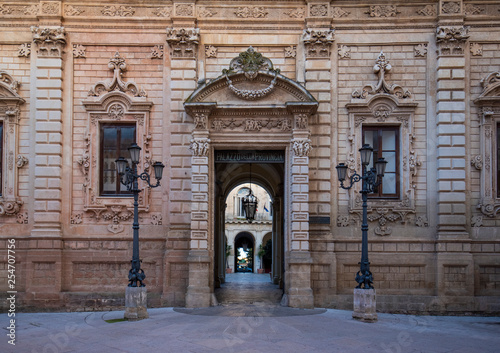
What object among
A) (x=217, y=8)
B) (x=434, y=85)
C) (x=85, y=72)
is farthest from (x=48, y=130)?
(x=434, y=85)

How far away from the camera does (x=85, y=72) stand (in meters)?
16.6

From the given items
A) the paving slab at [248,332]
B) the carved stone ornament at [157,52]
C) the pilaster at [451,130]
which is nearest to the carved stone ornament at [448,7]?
the pilaster at [451,130]

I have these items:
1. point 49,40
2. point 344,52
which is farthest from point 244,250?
point 49,40

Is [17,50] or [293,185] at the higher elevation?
[17,50]

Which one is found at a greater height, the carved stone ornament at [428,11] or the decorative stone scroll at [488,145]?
the carved stone ornament at [428,11]

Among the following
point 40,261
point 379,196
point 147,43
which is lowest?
point 40,261

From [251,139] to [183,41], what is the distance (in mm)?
3518

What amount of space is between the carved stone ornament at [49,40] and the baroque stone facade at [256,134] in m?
0.04

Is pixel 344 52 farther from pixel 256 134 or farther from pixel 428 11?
pixel 256 134

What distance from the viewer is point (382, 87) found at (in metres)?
16.4

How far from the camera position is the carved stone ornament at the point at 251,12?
1667 centimetres

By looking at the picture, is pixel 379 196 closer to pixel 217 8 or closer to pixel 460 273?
pixel 460 273

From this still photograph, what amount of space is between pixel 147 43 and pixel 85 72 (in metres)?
2.04

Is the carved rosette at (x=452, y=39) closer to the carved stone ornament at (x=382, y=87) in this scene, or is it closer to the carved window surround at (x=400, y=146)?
the carved stone ornament at (x=382, y=87)
